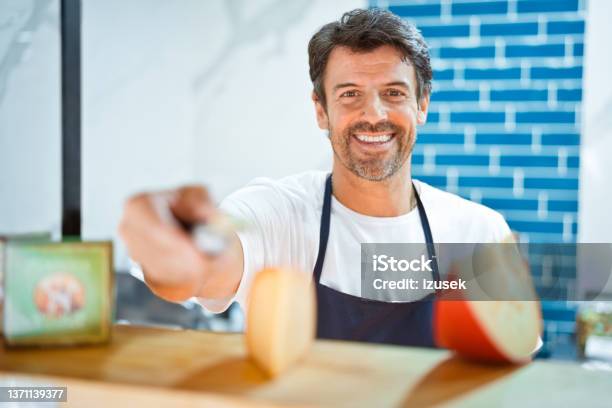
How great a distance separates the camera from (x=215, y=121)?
1598 millimetres

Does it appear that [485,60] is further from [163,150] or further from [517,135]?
[163,150]

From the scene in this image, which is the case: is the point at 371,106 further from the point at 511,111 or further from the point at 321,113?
the point at 511,111

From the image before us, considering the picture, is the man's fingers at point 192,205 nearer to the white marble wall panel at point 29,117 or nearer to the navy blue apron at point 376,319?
the white marble wall panel at point 29,117

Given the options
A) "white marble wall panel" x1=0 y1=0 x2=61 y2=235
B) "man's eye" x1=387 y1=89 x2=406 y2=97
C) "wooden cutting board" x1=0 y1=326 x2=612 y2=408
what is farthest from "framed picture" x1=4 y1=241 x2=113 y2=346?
"man's eye" x1=387 y1=89 x2=406 y2=97

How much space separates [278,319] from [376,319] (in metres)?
0.35

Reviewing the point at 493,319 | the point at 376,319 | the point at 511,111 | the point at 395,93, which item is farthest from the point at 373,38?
the point at 511,111

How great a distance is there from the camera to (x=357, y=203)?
0.84 metres

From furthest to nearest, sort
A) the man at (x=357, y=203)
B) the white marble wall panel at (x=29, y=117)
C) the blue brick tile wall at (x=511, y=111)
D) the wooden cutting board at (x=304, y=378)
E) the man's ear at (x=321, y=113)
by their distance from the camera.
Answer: the blue brick tile wall at (x=511, y=111)
the man's ear at (x=321, y=113)
the man at (x=357, y=203)
the white marble wall panel at (x=29, y=117)
the wooden cutting board at (x=304, y=378)

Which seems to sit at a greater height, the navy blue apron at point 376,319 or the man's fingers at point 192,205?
the man's fingers at point 192,205

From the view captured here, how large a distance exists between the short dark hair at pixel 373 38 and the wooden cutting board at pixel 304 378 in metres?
0.42

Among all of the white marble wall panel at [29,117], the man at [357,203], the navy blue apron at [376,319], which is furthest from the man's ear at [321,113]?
the white marble wall panel at [29,117]

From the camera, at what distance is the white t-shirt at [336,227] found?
789 mm

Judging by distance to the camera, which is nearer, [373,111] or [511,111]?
[373,111]

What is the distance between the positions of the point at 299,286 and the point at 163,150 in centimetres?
101
